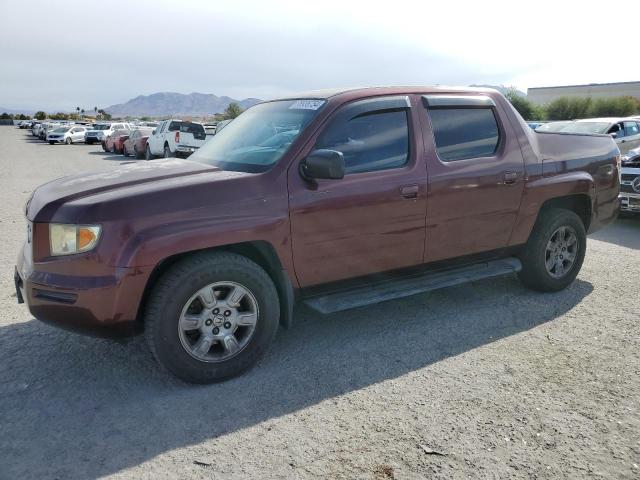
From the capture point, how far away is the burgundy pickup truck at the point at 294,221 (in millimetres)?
3150

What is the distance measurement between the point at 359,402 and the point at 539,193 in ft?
8.76

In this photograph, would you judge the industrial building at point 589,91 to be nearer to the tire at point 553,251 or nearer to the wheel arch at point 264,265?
the tire at point 553,251

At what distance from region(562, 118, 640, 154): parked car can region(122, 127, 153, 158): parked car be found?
18.0 meters

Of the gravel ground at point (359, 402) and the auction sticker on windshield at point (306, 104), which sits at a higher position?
the auction sticker on windshield at point (306, 104)

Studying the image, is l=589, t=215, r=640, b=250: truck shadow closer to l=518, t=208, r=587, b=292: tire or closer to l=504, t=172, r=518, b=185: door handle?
l=518, t=208, r=587, b=292: tire

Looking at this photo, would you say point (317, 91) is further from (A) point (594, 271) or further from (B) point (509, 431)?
(A) point (594, 271)

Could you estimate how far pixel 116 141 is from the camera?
28141mm

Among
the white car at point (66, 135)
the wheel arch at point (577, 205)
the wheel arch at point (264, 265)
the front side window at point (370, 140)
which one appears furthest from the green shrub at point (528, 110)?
the wheel arch at point (264, 265)

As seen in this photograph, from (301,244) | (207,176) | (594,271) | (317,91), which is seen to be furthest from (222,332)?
(594,271)

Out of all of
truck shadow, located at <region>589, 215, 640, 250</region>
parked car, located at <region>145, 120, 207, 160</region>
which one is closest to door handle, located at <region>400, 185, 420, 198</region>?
truck shadow, located at <region>589, 215, 640, 250</region>

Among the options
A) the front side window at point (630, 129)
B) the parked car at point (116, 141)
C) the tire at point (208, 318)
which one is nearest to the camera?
the tire at point (208, 318)

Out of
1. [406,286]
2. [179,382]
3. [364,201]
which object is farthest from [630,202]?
[179,382]

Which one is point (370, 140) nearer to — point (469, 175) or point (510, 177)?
point (469, 175)

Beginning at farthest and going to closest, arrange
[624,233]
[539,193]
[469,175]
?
1. [624,233]
2. [539,193]
3. [469,175]
